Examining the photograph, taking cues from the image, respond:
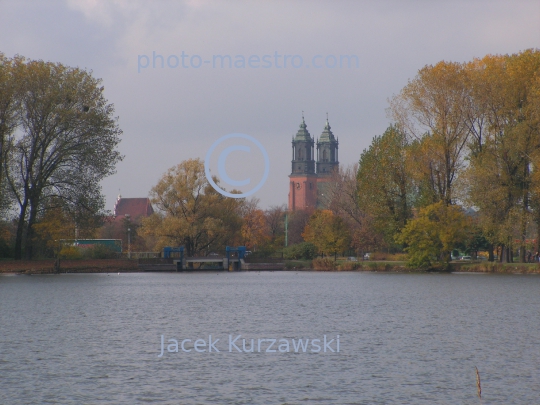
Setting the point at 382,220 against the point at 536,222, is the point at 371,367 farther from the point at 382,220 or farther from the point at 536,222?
the point at 382,220

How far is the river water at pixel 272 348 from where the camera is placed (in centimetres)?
1761

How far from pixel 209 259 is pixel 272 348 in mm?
61071

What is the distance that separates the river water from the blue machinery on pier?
3978 centimetres

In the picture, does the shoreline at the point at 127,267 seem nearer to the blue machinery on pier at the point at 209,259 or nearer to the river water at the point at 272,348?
the blue machinery on pier at the point at 209,259

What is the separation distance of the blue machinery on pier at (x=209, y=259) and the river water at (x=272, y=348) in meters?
39.8

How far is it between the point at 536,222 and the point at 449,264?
1044cm

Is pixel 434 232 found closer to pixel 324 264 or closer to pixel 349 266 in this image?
pixel 349 266

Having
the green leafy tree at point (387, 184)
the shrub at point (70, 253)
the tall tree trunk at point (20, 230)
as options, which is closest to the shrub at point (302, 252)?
the green leafy tree at point (387, 184)

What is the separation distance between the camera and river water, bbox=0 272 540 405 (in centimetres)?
1761

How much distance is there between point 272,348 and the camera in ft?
76.8

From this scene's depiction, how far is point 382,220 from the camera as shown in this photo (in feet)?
231

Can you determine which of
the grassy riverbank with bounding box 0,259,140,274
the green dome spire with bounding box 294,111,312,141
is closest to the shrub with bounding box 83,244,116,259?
the grassy riverbank with bounding box 0,259,140,274

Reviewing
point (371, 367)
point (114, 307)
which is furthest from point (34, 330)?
point (371, 367)

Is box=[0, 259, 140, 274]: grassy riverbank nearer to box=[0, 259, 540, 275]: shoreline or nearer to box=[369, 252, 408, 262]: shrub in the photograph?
box=[0, 259, 540, 275]: shoreline
